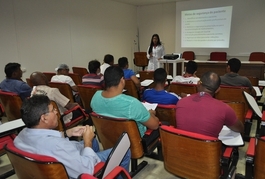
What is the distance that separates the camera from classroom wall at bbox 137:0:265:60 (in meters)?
6.64

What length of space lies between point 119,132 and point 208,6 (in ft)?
22.7

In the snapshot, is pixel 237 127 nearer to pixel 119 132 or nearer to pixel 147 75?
pixel 119 132

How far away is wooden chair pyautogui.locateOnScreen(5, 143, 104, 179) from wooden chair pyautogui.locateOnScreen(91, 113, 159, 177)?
2.20 feet

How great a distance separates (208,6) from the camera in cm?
725

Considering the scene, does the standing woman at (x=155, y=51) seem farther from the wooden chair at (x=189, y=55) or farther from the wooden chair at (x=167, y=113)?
the wooden chair at (x=167, y=113)

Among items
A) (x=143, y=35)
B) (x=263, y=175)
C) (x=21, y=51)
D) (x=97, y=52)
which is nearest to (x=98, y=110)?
(x=263, y=175)

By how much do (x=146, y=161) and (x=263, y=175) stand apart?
1.35m

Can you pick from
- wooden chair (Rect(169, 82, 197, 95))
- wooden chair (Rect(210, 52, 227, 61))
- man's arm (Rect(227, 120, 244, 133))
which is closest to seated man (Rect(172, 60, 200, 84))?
wooden chair (Rect(169, 82, 197, 95))

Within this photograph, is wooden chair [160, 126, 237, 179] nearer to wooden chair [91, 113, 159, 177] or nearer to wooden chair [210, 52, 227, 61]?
wooden chair [91, 113, 159, 177]

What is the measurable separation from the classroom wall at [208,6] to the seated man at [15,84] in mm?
6212

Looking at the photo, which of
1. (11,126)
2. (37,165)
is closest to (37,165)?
(37,165)

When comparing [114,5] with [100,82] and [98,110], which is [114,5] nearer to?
[100,82]

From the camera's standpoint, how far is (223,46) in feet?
23.2

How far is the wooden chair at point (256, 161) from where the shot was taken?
4.21 feet
